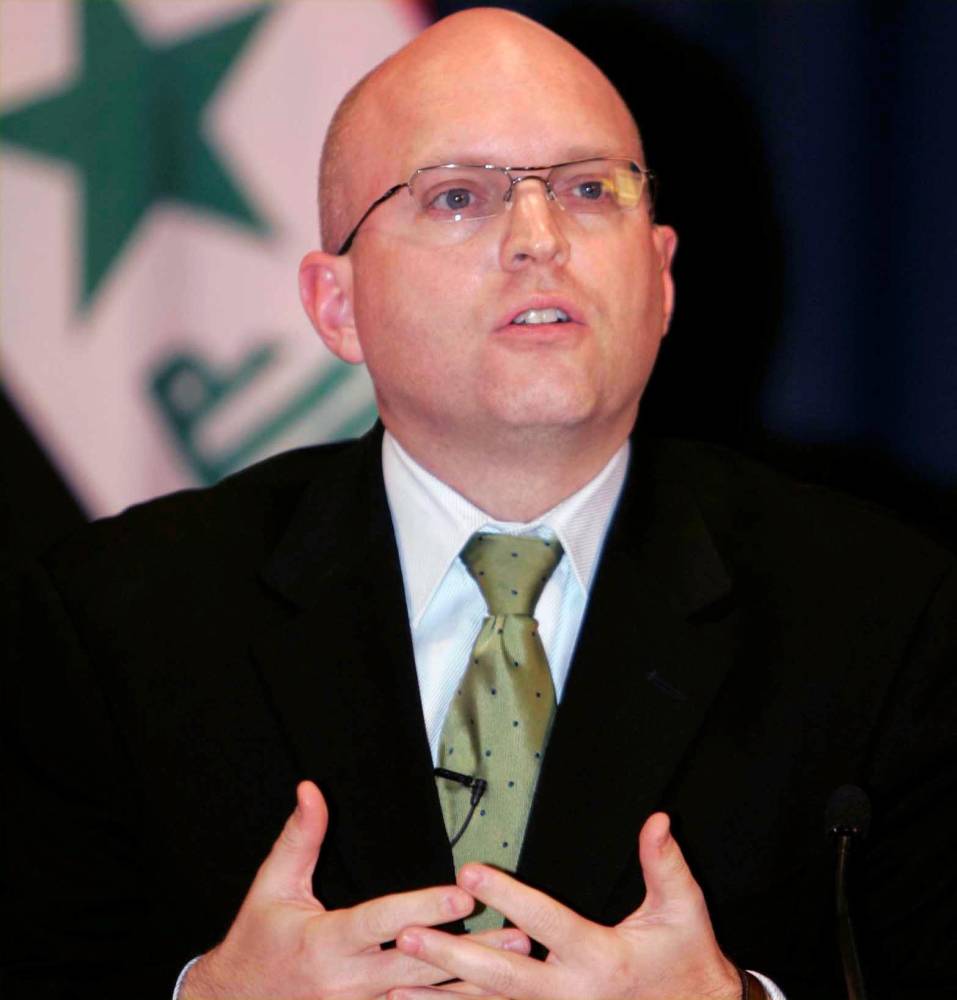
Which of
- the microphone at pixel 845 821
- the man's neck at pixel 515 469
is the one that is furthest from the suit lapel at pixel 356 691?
the microphone at pixel 845 821

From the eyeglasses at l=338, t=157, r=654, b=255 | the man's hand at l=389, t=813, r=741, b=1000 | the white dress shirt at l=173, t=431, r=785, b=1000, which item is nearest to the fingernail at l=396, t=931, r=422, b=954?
the man's hand at l=389, t=813, r=741, b=1000

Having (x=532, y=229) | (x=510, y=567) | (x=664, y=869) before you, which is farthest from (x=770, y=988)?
(x=532, y=229)

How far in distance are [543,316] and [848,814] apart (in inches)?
29.7

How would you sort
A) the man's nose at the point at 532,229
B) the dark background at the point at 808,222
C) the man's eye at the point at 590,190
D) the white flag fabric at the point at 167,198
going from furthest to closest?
the white flag fabric at the point at 167,198, the dark background at the point at 808,222, the man's eye at the point at 590,190, the man's nose at the point at 532,229

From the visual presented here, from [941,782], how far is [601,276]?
0.81m

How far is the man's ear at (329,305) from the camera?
7.25 ft

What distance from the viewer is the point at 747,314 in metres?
2.60

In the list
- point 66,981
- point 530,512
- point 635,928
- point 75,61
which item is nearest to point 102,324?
point 75,61

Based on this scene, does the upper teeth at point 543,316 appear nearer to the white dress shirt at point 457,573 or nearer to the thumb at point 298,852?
the white dress shirt at point 457,573

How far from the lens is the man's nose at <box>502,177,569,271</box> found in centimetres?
192

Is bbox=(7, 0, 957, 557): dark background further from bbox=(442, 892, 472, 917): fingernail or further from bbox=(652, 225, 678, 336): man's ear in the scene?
bbox=(442, 892, 472, 917): fingernail

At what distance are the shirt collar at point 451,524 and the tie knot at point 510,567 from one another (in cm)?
2

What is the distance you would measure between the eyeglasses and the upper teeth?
0.52 ft

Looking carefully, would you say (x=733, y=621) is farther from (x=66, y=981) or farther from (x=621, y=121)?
(x=66, y=981)
